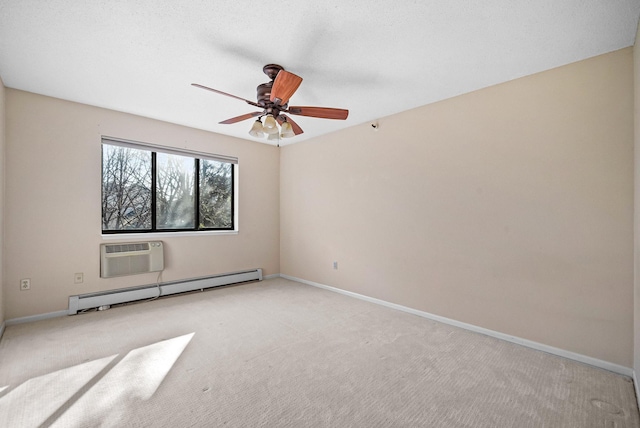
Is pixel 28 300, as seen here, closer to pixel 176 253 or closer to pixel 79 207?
pixel 79 207

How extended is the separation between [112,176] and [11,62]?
1.50 metres

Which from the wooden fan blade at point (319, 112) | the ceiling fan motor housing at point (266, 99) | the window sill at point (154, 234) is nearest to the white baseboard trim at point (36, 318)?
the window sill at point (154, 234)

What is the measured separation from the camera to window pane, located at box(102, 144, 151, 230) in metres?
3.66

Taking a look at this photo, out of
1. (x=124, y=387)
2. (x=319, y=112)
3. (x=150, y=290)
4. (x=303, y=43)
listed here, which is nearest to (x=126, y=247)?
(x=150, y=290)

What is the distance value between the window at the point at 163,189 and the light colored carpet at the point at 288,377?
1300 millimetres

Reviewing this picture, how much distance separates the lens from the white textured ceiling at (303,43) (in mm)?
1779

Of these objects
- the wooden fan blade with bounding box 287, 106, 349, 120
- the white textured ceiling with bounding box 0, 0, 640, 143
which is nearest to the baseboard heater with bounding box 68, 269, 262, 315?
the white textured ceiling with bounding box 0, 0, 640, 143

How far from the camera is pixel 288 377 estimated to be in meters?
2.03

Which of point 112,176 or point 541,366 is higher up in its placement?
point 112,176

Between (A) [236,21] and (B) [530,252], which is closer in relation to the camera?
(A) [236,21]

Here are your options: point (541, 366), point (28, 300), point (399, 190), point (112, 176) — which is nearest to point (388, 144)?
point (399, 190)

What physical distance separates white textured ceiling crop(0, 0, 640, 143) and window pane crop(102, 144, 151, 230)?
0.88m

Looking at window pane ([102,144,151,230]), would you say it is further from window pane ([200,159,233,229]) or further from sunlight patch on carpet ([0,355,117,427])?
sunlight patch on carpet ([0,355,117,427])

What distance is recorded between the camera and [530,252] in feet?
8.30
